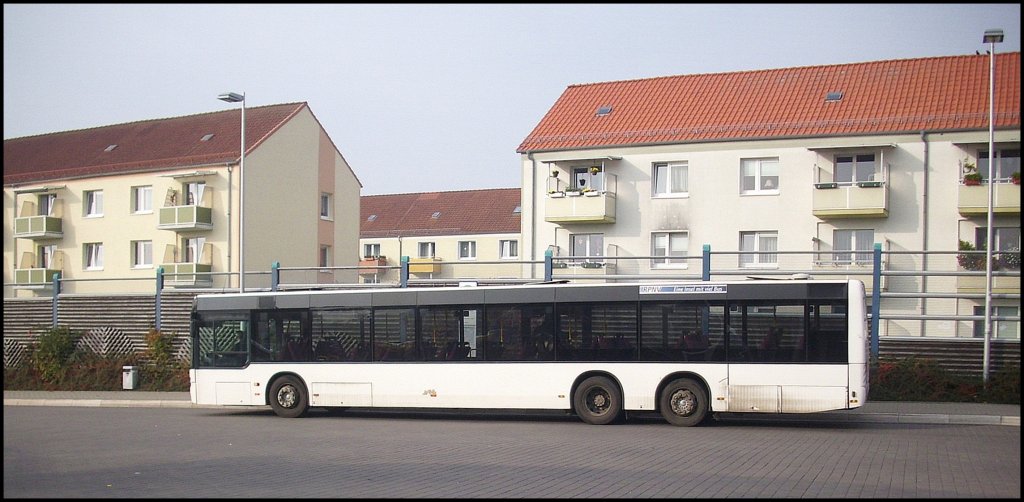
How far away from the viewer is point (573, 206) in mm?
35969

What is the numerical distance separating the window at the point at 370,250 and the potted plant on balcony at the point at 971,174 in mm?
43618

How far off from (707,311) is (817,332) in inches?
71.3

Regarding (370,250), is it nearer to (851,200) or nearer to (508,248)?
(508,248)

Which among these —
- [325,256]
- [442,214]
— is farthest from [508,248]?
[325,256]

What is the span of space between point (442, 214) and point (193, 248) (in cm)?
2527

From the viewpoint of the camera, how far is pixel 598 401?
1698cm

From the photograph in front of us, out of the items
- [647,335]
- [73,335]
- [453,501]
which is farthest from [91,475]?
[73,335]

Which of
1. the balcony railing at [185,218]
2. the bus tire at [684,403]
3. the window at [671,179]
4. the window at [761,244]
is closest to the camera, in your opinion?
the bus tire at [684,403]

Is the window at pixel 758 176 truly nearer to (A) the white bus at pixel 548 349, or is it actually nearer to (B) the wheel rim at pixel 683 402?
(A) the white bus at pixel 548 349

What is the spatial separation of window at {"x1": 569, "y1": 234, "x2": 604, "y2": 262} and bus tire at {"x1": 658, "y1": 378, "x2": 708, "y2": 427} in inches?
784

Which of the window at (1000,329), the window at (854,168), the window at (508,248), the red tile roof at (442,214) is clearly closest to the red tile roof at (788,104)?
the window at (854,168)

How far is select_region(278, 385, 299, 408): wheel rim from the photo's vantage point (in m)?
19.1

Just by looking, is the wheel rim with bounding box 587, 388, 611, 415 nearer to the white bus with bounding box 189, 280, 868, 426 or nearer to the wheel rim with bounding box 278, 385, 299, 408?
the white bus with bounding box 189, 280, 868, 426

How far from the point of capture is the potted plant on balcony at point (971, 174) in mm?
31094
